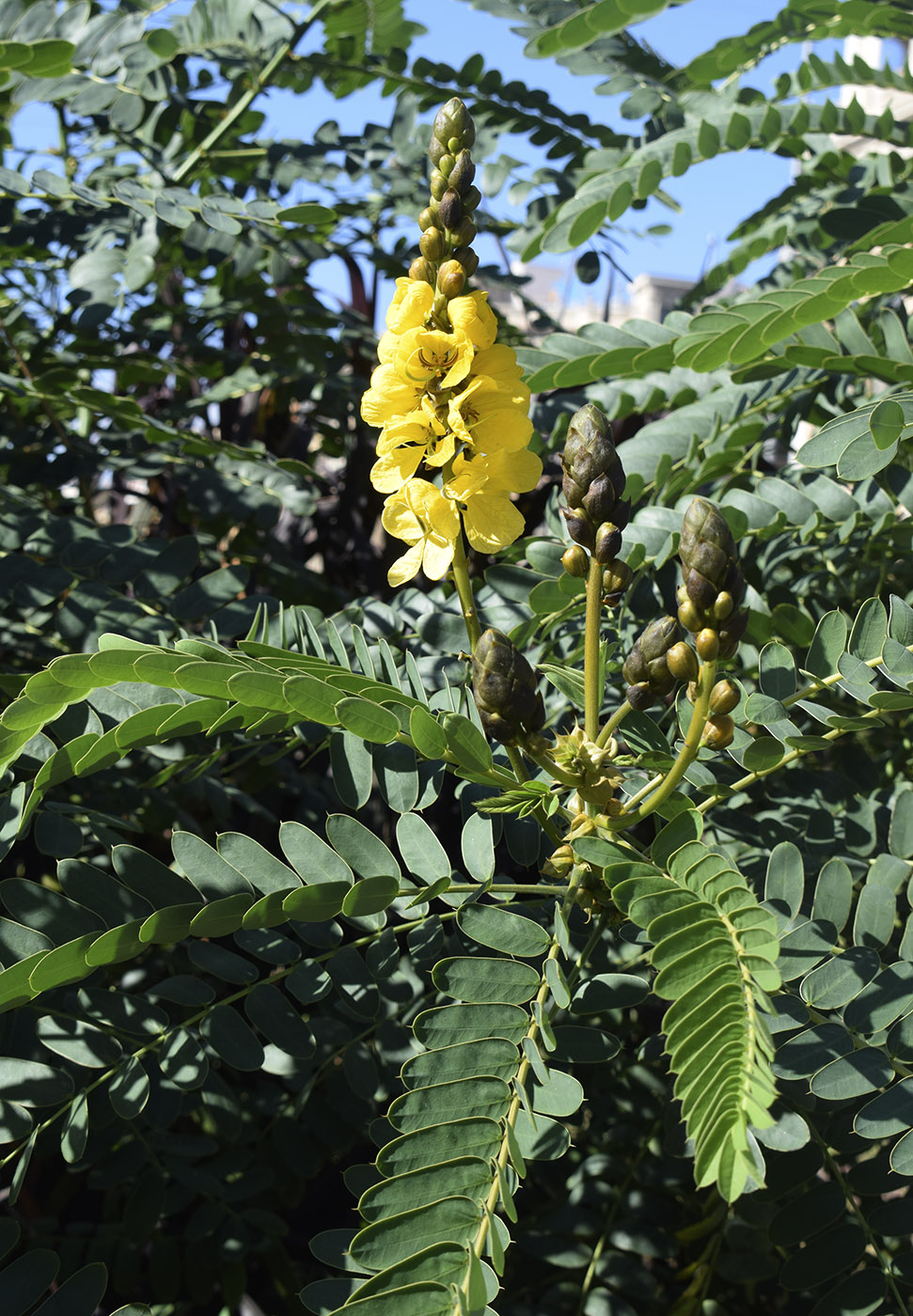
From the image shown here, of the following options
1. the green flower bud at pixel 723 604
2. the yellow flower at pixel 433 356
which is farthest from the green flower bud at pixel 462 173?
the green flower bud at pixel 723 604

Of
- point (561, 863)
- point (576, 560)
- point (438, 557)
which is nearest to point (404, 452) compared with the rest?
point (438, 557)

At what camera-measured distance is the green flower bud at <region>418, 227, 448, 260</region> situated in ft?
2.87

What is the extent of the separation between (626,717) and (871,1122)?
430mm

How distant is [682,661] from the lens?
780mm

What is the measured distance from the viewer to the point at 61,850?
3.25 feet

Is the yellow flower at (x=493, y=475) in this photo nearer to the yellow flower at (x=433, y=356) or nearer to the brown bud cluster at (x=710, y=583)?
the yellow flower at (x=433, y=356)

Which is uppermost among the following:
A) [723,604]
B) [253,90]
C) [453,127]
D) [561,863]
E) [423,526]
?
[253,90]

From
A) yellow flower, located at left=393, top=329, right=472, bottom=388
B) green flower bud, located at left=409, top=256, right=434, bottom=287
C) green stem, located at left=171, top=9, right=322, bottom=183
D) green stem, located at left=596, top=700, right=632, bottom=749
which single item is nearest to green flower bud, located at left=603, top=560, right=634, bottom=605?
green stem, located at left=596, top=700, right=632, bottom=749

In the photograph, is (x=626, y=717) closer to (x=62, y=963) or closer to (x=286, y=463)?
(x=62, y=963)

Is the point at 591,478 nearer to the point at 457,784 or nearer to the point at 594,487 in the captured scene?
the point at 594,487

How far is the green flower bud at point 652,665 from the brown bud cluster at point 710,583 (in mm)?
63

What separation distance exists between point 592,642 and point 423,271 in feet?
1.29

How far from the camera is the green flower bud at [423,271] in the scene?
908mm

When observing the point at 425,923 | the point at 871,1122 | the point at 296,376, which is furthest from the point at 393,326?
the point at 296,376
